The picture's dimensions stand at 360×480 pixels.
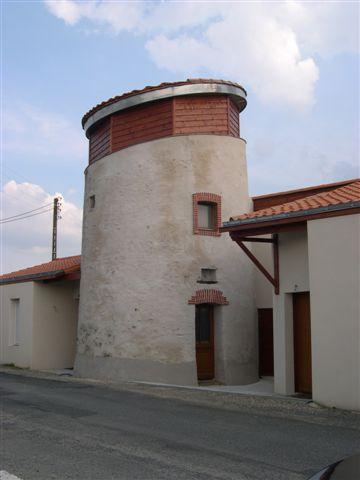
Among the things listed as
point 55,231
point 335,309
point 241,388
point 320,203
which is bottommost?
point 241,388

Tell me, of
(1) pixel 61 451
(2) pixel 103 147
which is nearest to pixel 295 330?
(1) pixel 61 451

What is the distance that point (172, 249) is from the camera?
52.0 feet

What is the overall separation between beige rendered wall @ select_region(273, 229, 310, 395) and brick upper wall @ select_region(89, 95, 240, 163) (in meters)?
5.23

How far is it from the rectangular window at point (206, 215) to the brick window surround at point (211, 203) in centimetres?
11

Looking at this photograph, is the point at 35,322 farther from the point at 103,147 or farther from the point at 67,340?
the point at 103,147

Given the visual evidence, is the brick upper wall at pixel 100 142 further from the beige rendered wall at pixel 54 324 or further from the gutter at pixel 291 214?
the gutter at pixel 291 214

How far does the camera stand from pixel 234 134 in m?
17.3

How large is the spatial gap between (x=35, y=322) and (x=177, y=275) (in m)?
7.11

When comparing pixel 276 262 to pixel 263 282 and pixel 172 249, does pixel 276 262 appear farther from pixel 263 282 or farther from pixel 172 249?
pixel 263 282

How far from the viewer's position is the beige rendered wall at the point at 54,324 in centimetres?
2045

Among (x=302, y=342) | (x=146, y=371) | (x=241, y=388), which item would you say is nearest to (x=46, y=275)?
(x=146, y=371)

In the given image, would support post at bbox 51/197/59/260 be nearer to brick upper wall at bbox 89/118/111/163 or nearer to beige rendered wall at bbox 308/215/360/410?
brick upper wall at bbox 89/118/111/163

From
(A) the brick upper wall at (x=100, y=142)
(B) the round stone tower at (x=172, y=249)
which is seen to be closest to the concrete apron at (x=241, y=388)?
→ (B) the round stone tower at (x=172, y=249)

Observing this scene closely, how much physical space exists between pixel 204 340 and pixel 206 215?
3537mm
